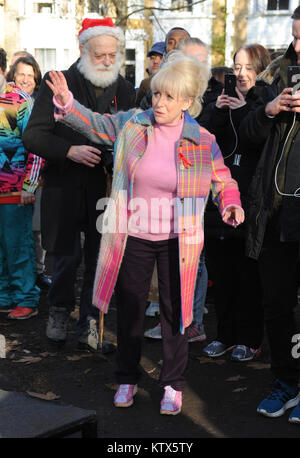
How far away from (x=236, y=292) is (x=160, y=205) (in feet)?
4.75

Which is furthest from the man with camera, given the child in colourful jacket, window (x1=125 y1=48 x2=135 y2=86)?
window (x1=125 y1=48 x2=135 y2=86)

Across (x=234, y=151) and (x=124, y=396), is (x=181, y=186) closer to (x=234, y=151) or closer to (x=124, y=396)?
(x=234, y=151)

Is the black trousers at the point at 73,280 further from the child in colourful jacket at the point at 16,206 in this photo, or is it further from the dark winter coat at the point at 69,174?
the child in colourful jacket at the point at 16,206

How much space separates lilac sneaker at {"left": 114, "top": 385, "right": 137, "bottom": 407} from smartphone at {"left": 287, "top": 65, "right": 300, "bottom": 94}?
2.10 m

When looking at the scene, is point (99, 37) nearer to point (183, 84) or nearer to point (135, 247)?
point (183, 84)

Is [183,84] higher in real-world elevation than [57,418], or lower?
higher

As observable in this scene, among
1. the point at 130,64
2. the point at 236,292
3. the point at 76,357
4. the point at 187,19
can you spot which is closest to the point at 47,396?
the point at 76,357

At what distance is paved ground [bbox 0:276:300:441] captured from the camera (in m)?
4.29

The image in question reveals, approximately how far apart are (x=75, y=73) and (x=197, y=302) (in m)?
2.06

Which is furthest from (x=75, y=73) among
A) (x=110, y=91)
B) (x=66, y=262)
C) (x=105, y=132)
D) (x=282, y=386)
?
(x=282, y=386)

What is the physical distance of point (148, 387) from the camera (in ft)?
16.4

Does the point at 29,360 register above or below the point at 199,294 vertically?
below

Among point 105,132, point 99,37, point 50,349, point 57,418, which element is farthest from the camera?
point 50,349

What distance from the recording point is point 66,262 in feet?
18.2
